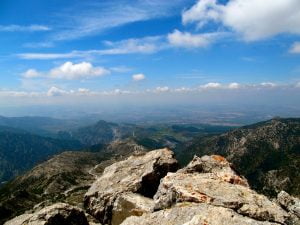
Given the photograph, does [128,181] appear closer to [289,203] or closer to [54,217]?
[54,217]

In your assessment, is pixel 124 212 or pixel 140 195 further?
pixel 140 195

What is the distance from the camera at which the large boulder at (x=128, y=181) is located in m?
35.3

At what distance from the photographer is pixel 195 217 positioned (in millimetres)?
20109

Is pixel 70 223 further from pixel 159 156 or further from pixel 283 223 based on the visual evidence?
pixel 283 223

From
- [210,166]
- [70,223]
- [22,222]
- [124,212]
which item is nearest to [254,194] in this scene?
[210,166]

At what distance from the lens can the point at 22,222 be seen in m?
27.7

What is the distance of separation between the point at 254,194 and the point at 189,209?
257 inches

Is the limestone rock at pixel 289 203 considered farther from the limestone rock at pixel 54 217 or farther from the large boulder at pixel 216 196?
the limestone rock at pixel 54 217

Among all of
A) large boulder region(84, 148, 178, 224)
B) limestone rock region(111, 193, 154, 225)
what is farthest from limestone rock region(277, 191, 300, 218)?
large boulder region(84, 148, 178, 224)

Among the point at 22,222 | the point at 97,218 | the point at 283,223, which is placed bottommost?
the point at 97,218

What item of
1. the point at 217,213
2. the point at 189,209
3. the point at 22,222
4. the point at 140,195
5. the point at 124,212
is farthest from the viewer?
the point at 140,195

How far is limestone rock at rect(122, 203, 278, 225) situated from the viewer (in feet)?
64.2

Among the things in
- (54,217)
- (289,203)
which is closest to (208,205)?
(289,203)

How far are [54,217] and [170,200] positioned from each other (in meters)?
10.3
